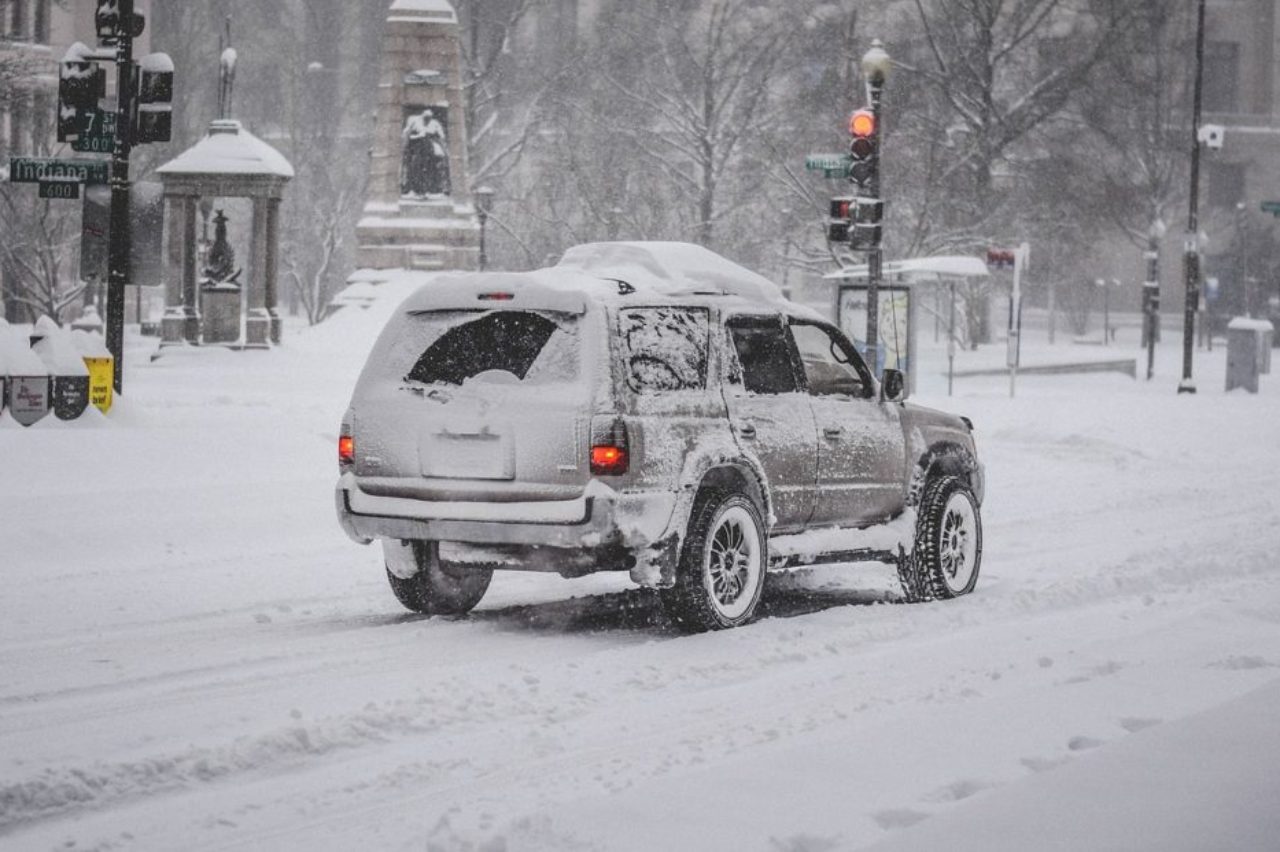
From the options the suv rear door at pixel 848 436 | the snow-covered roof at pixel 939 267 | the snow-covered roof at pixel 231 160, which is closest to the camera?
the suv rear door at pixel 848 436

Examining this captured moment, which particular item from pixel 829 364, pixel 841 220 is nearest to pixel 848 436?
pixel 829 364

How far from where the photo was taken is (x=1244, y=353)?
3794 cm

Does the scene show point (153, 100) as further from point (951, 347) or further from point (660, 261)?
point (951, 347)

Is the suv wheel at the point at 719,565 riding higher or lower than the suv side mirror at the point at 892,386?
lower

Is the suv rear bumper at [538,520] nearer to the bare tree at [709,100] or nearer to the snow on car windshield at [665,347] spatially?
the snow on car windshield at [665,347]

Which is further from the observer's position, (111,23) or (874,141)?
(874,141)

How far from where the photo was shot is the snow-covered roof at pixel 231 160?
38.7m

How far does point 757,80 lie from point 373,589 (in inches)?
1504

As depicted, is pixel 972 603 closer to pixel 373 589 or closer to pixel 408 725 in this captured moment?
pixel 373 589

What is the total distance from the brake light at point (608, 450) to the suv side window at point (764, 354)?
1226mm

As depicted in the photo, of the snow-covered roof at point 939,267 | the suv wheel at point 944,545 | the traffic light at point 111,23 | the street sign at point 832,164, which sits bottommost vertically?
the suv wheel at point 944,545

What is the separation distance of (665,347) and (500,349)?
32.0 inches

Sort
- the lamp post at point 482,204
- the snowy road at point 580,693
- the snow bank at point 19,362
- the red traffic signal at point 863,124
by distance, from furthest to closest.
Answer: the lamp post at point 482,204, the red traffic signal at point 863,124, the snow bank at point 19,362, the snowy road at point 580,693

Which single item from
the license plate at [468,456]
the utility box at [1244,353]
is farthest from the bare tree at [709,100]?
the license plate at [468,456]
